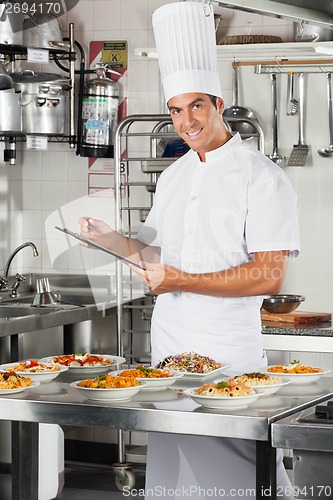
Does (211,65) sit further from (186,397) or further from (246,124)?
(246,124)

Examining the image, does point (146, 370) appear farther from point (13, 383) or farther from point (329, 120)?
point (329, 120)

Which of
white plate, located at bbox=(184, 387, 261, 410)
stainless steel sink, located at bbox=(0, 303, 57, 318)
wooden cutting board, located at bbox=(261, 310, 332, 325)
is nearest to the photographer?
white plate, located at bbox=(184, 387, 261, 410)

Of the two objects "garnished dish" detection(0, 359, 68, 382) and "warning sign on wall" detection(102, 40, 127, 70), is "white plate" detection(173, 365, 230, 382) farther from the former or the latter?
"warning sign on wall" detection(102, 40, 127, 70)

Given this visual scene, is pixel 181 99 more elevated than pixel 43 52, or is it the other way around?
pixel 43 52

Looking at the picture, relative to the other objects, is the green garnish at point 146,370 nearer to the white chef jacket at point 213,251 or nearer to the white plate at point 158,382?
the white plate at point 158,382

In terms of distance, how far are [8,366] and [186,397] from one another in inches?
23.9

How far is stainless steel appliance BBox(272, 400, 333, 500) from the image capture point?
2033 mm

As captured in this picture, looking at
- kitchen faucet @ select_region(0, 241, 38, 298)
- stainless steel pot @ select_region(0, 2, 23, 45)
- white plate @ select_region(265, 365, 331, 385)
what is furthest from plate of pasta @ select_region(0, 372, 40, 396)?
stainless steel pot @ select_region(0, 2, 23, 45)

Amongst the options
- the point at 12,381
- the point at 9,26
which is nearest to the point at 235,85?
the point at 9,26

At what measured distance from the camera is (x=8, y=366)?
2.65 meters

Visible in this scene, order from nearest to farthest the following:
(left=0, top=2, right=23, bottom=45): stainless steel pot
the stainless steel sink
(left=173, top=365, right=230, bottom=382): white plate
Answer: (left=173, top=365, right=230, bottom=382): white plate → the stainless steel sink → (left=0, top=2, right=23, bottom=45): stainless steel pot

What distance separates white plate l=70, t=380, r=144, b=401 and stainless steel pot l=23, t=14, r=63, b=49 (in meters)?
3.21

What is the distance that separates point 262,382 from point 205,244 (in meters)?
0.60

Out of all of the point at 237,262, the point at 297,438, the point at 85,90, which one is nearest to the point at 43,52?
the point at 85,90
